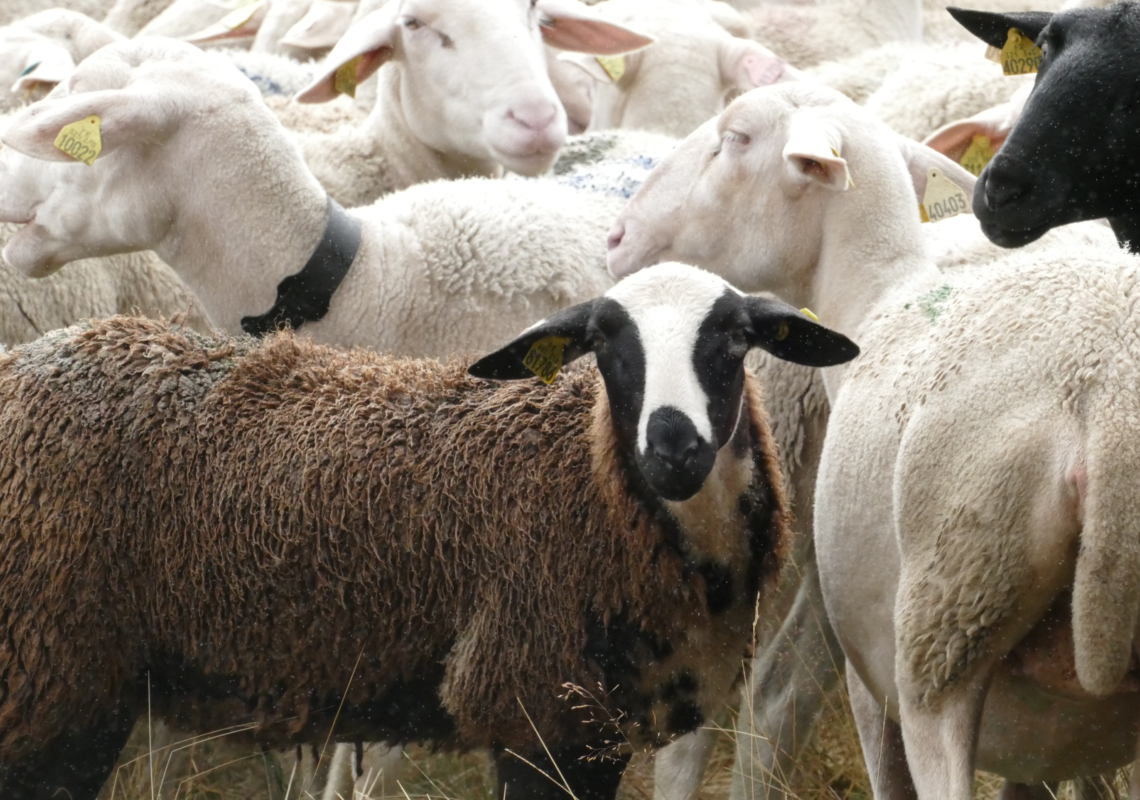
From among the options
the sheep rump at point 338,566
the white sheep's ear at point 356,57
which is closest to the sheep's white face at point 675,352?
the sheep rump at point 338,566

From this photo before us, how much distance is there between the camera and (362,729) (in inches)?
119

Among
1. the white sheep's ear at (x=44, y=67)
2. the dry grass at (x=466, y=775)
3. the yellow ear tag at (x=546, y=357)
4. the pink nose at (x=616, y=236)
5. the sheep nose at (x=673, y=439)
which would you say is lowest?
the dry grass at (x=466, y=775)

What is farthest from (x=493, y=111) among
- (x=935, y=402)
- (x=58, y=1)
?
(x=58, y=1)

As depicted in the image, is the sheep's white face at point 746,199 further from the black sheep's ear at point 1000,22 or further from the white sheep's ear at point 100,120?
the white sheep's ear at point 100,120

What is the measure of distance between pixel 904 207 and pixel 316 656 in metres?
1.74

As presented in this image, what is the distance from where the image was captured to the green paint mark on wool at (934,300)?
294 cm

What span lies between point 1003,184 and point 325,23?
375 centimetres

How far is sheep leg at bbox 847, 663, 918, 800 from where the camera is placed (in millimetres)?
2936

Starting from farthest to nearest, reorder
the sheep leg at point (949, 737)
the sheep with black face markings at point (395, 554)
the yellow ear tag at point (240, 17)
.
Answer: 1. the yellow ear tag at point (240, 17)
2. the sheep with black face markings at point (395, 554)
3. the sheep leg at point (949, 737)

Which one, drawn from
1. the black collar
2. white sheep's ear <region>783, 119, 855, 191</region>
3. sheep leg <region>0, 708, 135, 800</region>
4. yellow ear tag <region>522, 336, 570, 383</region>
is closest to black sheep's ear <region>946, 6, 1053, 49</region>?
white sheep's ear <region>783, 119, 855, 191</region>

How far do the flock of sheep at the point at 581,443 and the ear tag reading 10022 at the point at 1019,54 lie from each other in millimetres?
53

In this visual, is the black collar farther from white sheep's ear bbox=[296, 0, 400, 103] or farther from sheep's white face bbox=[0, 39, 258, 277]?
white sheep's ear bbox=[296, 0, 400, 103]

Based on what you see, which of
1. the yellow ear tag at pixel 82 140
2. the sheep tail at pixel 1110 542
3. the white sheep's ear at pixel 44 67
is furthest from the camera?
the white sheep's ear at pixel 44 67

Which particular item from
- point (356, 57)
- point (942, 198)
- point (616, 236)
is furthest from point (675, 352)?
point (356, 57)
